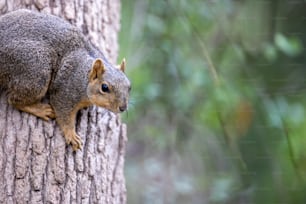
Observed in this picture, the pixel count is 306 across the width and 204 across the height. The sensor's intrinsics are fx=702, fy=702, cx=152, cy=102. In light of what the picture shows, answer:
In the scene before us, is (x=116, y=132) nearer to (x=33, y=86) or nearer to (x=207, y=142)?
(x=33, y=86)

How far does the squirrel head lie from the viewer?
297cm

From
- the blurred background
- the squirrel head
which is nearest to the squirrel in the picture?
the squirrel head

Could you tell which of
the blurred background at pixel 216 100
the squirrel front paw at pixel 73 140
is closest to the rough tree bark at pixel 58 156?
the squirrel front paw at pixel 73 140

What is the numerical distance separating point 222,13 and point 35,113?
1.86m

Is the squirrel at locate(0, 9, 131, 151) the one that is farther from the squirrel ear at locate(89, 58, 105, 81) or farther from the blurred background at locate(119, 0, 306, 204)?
the blurred background at locate(119, 0, 306, 204)

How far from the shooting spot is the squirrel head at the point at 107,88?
2969 millimetres

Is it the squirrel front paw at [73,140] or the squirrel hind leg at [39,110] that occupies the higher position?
the squirrel hind leg at [39,110]

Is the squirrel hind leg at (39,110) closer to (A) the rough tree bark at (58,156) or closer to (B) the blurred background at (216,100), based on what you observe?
(A) the rough tree bark at (58,156)

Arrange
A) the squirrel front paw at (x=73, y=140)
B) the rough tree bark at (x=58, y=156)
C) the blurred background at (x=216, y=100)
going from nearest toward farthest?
1. the rough tree bark at (x=58, y=156)
2. the squirrel front paw at (x=73, y=140)
3. the blurred background at (x=216, y=100)

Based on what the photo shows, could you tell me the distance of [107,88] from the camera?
299cm

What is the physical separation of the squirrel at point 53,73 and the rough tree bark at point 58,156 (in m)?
0.06

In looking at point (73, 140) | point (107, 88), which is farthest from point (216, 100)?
point (73, 140)

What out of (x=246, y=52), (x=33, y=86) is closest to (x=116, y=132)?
(x=33, y=86)

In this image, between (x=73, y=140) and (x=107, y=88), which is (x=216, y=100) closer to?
(x=107, y=88)
